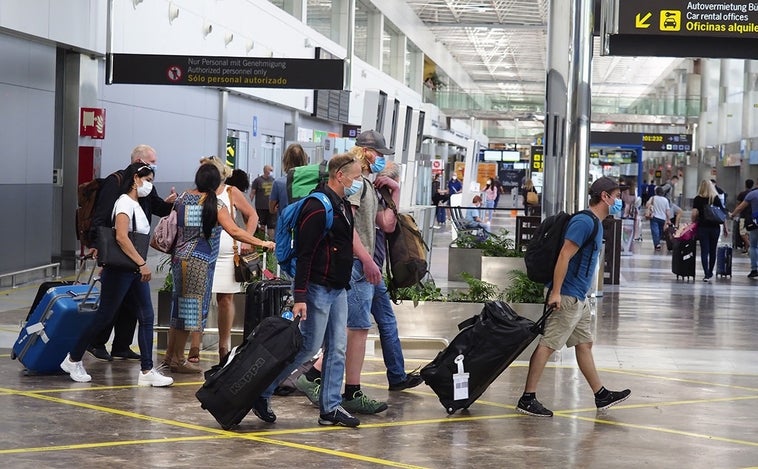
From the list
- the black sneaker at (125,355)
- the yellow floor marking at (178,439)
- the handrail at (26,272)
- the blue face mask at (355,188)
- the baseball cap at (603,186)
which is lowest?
the yellow floor marking at (178,439)

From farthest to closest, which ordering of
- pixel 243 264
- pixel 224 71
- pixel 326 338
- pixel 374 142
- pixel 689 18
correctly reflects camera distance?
pixel 224 71, pixel 689 18, pixel 243 264, pixel 374 142, pixel 326 338

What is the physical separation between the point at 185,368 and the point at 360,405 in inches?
78.6

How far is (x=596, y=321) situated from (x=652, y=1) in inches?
152

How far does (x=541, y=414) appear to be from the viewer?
27.4 feet

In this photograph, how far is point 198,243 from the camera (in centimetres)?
932

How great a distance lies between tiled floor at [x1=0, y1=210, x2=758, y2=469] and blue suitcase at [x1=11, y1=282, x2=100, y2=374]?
5.6 inches

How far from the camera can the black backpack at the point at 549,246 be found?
8375 millimetres

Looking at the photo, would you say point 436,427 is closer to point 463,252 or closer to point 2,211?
point 2,211

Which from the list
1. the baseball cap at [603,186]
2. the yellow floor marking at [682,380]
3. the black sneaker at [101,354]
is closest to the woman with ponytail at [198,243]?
the black sneaker at [101,354]

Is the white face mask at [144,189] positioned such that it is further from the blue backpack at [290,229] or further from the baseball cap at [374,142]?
the blue backpack at [290,229]

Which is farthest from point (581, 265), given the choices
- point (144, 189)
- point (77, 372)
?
point (77, 372)

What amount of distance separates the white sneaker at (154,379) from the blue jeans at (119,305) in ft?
0.17

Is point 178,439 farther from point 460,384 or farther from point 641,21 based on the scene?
point 641,21

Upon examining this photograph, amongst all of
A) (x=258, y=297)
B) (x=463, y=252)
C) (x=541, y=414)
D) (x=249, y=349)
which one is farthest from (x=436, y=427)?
(x=463, y=252)
